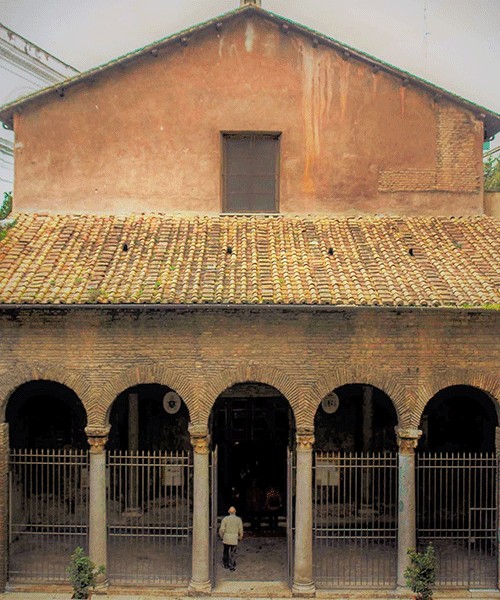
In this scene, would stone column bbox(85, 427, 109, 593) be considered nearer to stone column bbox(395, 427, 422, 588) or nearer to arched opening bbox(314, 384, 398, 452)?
arched opening bbox(314, 384, 398, 452)

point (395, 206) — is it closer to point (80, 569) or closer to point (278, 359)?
point (278, 359)

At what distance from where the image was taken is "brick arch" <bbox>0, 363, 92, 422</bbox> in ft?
38.1

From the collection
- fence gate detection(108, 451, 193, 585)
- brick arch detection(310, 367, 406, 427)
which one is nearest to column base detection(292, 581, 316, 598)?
fence gate detection(108, 451, 193, 585)

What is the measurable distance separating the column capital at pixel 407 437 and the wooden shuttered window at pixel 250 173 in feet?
18.3

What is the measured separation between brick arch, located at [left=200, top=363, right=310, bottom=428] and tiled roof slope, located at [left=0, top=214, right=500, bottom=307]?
4.44 ft

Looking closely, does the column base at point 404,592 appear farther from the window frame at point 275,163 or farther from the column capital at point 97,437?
the window frame at point 275,163

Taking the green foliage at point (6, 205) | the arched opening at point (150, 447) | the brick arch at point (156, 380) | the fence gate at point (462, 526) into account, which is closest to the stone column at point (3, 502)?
the brick arch at point (156, 380)

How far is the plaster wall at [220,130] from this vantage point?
14.4m

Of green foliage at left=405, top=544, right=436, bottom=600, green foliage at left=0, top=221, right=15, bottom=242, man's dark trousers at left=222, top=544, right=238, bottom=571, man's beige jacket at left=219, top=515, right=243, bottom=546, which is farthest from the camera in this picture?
green foliage at left=0, top=221, right=15, bottom=242

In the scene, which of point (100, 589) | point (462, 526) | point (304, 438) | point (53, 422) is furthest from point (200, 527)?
point (462, 526)

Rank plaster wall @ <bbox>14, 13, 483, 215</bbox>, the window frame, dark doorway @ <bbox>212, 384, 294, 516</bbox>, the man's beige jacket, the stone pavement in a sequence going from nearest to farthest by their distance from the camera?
the stone pavement → the man's beige jacket → plaster wall @ <bbox>14, 13, 483, 215</bbox> → the window frame → dark doorway @ <bbox>212, 384, 294, 516</bbox>

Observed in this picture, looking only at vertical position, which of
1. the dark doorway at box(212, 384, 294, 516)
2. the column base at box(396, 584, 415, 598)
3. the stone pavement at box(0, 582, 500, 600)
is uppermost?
the dark doorway at box(212, 384, 294, 516)

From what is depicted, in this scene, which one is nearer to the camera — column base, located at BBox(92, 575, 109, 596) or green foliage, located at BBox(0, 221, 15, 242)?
column base, located at BBox(92, 575, 109, 596)

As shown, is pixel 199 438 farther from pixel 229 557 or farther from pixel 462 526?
pixel 462 526
